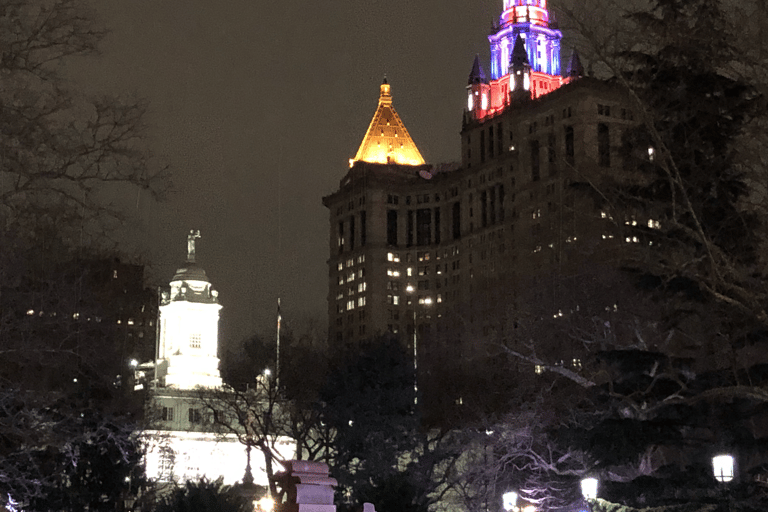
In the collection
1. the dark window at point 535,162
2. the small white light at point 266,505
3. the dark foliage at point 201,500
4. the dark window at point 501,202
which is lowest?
the small white light at point 266,505

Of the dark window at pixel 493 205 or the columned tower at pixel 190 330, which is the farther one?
the dark window at pixel 493 205

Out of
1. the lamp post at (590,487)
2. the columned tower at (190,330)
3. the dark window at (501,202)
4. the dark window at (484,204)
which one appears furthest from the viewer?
the dark window at (484,204)

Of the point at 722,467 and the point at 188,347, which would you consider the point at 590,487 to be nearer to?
the point at 722,467

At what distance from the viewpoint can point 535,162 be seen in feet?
586

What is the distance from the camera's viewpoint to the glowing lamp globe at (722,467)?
34.0m

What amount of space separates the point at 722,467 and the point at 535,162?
146242 mm

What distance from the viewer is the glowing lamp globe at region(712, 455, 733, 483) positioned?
34031 millimetres

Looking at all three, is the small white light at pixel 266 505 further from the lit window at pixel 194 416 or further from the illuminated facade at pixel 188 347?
the illuminated facade at pixel 188 347

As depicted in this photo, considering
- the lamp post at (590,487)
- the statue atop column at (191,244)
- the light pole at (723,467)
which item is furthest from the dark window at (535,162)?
the light pole at (723,467)

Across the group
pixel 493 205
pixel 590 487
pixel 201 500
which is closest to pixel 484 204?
pixel 493 205

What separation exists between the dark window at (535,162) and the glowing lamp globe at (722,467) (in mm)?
140875

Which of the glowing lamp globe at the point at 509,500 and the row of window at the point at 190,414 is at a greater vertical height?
the row of window at the point at 190,414

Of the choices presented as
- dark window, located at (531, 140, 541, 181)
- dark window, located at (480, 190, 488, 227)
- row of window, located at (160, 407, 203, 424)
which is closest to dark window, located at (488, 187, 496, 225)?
dark window, located at (480, 190, 488, 227)

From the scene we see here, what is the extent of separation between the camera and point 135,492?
53.1 m
